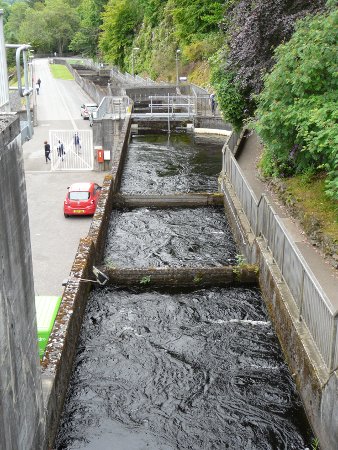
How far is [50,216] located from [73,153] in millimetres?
10337

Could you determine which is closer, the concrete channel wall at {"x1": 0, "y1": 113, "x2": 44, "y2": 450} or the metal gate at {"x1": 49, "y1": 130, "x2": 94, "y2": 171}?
the concrete channel wall at {"x1": 0, "y1": 113, "x2": 44, "y2": 450}

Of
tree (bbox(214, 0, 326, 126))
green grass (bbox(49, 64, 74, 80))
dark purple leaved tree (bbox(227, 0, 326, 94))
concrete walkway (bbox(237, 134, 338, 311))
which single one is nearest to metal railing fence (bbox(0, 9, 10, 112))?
concrete walkway (bbox(237, 134, 338, 311))

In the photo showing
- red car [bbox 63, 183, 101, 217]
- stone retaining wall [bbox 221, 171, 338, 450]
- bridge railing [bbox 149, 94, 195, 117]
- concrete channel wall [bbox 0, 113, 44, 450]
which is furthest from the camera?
bridge railing [bbox 149, 94, 195, 117]

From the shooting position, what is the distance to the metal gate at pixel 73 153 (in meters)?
32.5

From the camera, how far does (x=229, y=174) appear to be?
2591 cm

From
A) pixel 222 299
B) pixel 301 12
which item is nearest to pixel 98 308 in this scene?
pixel 222 299

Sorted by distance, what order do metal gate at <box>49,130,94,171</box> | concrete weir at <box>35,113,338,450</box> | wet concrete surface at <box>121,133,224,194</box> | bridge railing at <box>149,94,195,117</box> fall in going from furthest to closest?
bridge railing at <box>149,94,195,117</box> < metal gate at <box>49,130,94,171</box> < wet concrete surface at <box>121,133,224,194</box> < concrete weir at <box>35,113,338,450</box>

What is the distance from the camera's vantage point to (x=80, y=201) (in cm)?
2366

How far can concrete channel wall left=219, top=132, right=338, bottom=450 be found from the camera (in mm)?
10289

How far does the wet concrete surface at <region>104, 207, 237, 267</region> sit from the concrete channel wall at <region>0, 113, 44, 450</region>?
392 inches

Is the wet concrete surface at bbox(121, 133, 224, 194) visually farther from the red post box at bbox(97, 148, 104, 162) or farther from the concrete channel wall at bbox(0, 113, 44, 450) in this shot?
the concrete channel wall at bbox(0, 113, 44, 450)

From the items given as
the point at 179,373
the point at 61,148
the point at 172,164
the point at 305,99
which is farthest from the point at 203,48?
the point at 179,373

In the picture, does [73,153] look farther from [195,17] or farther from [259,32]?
[195,17]

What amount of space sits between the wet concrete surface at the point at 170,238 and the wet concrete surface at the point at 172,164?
3.90 metres
